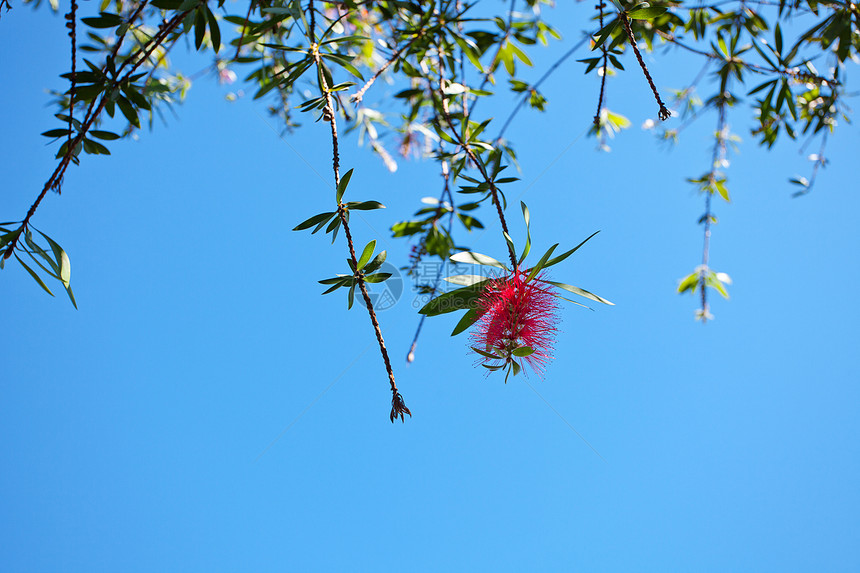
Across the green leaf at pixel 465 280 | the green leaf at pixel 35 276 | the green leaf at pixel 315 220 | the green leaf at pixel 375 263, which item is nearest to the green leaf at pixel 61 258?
the green leaf at pixel 35 276

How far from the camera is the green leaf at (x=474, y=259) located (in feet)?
2.56

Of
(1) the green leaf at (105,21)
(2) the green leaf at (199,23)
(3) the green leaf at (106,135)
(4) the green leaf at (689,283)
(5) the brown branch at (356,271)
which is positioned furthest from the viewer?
(4) the green leaf at (689,283)

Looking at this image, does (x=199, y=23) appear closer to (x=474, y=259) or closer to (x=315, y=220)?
(x=315, y=220)

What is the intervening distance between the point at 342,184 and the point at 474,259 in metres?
0.24

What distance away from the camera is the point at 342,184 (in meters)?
0.75

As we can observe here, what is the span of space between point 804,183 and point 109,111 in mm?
2214

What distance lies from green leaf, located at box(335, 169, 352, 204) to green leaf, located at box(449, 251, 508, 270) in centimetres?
20

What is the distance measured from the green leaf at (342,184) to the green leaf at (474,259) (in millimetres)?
196

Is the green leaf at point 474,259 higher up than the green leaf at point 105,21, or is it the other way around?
the green leaf at point 105,21

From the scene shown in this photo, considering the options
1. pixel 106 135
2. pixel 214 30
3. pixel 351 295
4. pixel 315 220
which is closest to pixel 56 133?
pixel 106 135

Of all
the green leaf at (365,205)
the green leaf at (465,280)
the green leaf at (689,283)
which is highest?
the green leaf at (689,283)

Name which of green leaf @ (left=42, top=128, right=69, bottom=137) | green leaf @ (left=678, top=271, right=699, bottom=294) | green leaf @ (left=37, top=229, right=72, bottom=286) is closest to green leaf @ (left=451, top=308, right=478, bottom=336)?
green leaf @ (left=37, top=229, right=72, bottom=286)

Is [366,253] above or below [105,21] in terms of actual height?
below

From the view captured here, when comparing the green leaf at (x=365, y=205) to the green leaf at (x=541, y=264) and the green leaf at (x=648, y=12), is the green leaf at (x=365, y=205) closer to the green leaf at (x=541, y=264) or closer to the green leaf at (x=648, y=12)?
the green leaf at (x=541, y=264)
